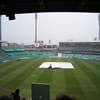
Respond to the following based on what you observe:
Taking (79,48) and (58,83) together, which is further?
(79,48)

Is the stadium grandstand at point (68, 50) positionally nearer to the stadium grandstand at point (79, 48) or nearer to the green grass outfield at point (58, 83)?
the stadium grandstand at point (79, 48)
